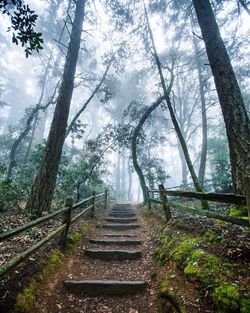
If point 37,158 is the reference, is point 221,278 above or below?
below

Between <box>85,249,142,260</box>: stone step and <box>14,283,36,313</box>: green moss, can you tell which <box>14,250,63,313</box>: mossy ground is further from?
<box>85,249,142,260</box>: stone step

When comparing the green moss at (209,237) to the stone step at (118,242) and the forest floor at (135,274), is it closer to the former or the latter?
the forest floor at (135,274)

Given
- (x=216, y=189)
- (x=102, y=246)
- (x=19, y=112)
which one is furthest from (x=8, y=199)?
(x=19, y=112)

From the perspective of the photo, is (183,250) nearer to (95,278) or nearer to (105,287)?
(105,287)

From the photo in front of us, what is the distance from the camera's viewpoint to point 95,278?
4.48 meters

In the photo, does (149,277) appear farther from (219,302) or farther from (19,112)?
(19,112)

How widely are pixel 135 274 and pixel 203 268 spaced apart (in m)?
1.80

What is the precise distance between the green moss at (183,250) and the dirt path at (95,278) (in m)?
0.57

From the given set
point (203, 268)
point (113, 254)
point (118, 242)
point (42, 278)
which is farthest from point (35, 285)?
point (118, 242)

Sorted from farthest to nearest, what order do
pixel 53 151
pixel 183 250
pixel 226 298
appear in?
pixel 53 151
pixel 183 250
pixel 226 298

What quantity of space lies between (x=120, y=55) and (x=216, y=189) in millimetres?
10696

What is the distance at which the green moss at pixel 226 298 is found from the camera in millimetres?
2555

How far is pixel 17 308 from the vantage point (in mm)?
2908

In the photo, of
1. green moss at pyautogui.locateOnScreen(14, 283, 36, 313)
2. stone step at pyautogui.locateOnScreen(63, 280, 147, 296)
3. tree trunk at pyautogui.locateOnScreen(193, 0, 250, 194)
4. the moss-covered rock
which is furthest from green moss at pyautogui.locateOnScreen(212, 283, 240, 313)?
tree trunk at pyautogui.locateOnScreen(193, 0, 250, 194)
